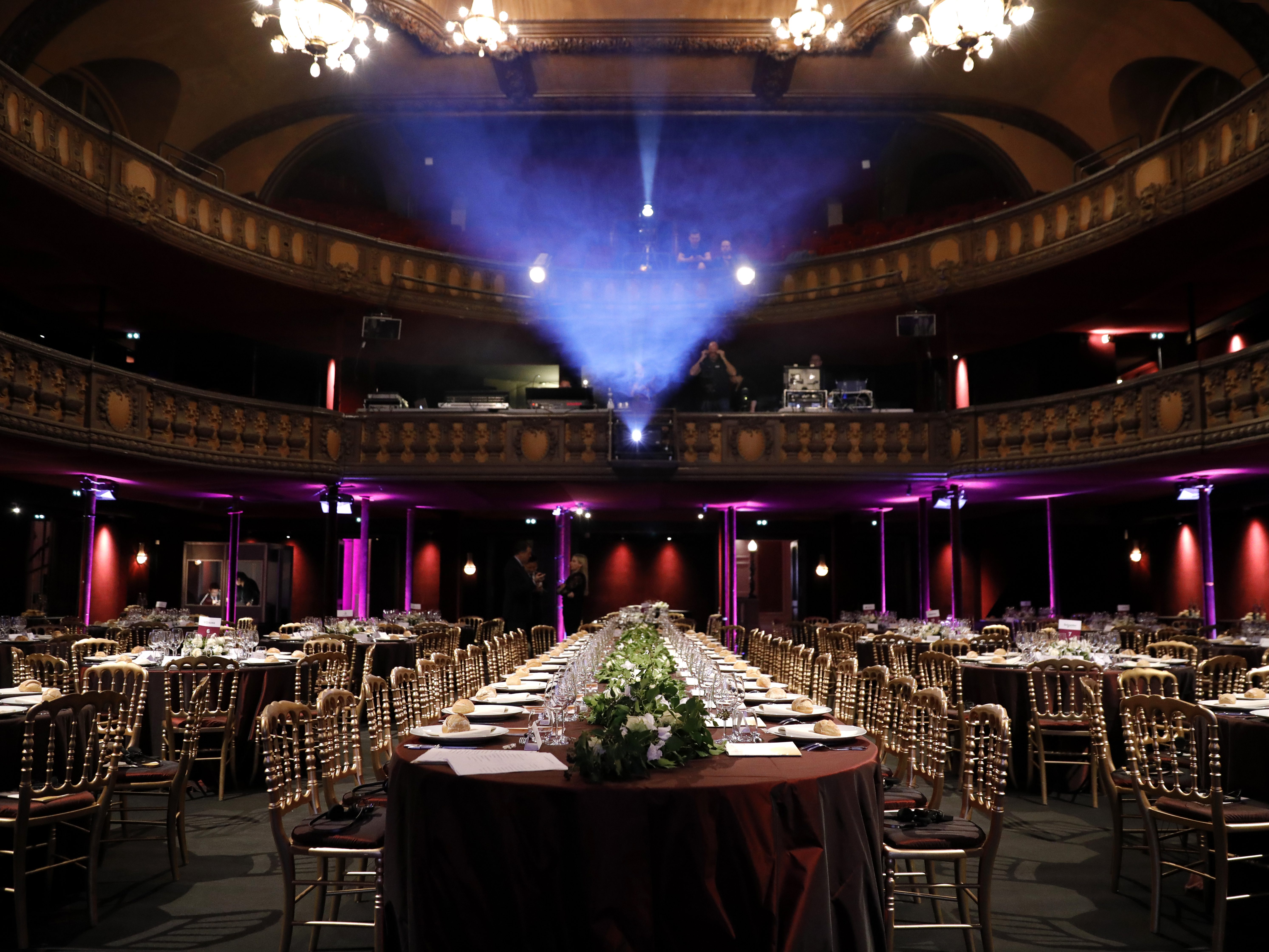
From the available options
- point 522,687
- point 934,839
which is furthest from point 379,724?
point 934,839

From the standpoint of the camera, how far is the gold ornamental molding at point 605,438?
489 inches

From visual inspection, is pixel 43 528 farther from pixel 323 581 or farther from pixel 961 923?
pixel 961 923

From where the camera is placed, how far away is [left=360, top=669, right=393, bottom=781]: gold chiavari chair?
4.93 meters

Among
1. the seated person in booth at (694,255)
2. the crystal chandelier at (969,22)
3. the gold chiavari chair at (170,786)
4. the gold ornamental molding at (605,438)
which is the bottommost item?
the gold chiavari chair at (170,786)

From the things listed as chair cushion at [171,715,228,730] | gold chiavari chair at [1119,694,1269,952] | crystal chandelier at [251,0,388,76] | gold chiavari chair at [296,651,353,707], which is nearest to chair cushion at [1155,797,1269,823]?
gold chiavari chair at [1119,694,1269,952]

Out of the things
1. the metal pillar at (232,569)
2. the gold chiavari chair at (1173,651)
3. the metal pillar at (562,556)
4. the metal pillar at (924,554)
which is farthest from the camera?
the metal pillar at (562,556)

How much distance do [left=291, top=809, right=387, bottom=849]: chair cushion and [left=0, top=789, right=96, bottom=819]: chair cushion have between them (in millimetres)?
1229

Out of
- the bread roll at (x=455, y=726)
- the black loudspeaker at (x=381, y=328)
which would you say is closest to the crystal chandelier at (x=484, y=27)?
the black loudspeaker at (x=381, y=328)

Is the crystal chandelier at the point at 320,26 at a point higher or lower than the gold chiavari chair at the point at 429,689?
higher

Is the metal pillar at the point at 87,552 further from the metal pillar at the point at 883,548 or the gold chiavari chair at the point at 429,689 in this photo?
the metal pillar at the point at 883,548

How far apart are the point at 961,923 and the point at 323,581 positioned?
12414 millimetres

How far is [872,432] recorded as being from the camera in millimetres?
14539

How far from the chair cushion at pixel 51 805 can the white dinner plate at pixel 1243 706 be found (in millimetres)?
5098

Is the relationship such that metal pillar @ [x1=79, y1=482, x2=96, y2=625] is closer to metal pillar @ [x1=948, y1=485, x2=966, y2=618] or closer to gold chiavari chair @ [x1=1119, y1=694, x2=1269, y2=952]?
metal pillar @ [x1=948, y1=485, x2=966, y2=618]
